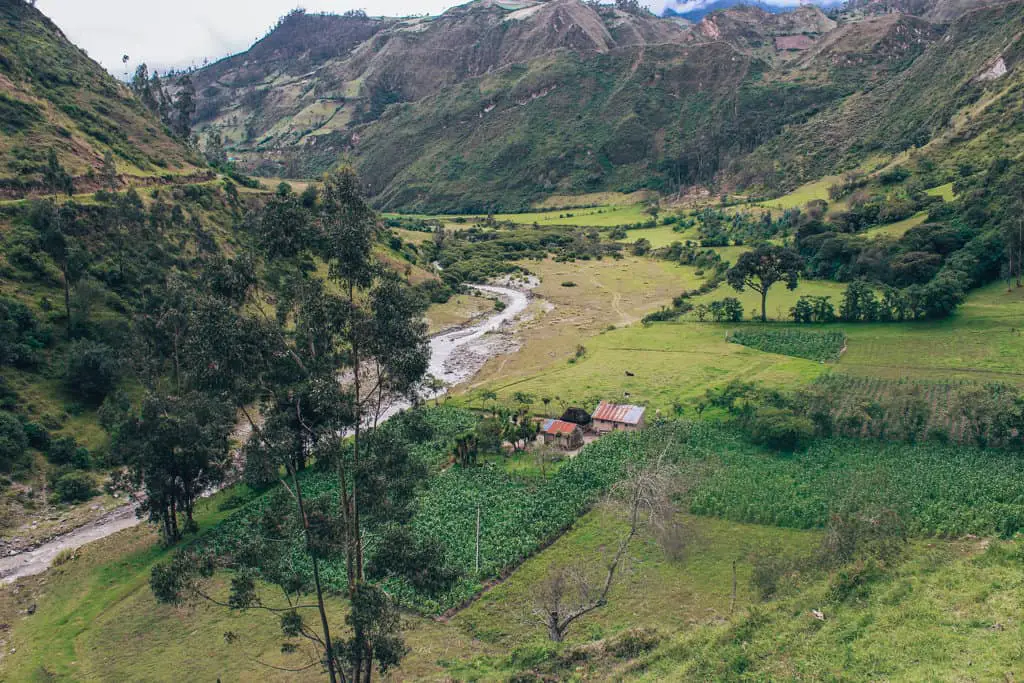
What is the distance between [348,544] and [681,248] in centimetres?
11511

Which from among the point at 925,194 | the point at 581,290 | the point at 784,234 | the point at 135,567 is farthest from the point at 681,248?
the point at 135,567

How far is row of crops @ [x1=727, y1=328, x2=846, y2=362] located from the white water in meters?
29.3

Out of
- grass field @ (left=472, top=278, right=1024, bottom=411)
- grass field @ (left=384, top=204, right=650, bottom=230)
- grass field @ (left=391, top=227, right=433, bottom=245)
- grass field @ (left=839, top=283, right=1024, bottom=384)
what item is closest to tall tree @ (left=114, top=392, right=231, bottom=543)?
grass field @ (left=472, top=278, right=1024, bottom=411)

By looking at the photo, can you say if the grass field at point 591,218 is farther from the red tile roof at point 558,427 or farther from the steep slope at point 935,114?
the red tile roof at point 558,427

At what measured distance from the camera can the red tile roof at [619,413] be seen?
48812 mm

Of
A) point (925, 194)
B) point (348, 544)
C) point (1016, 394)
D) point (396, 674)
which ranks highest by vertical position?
point (925, 194)

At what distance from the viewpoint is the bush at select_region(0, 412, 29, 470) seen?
41031 millimetres

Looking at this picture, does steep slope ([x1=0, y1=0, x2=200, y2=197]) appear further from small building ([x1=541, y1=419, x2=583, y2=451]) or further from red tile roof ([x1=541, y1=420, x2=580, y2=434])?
small building ([x1=541, y1=419, x2=583, y2=451])

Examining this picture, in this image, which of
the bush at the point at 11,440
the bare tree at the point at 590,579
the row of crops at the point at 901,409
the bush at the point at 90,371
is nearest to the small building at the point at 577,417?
the bare tree at the point at 590,579

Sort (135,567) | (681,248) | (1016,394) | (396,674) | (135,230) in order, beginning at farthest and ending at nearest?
(681,248)
(135,230)
(1016,394)
(135,567)
(396,674)

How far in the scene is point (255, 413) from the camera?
55844 millimetres

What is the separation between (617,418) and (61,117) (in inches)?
3141

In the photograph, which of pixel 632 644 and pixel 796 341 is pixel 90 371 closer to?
pixel 632 644

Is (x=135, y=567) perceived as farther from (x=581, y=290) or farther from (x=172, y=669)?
(x=581, y=290)
